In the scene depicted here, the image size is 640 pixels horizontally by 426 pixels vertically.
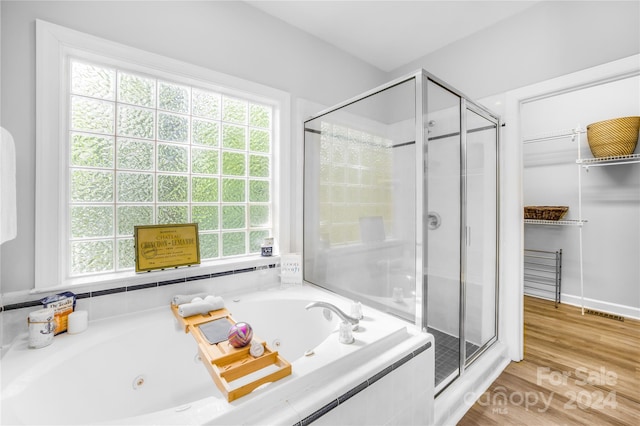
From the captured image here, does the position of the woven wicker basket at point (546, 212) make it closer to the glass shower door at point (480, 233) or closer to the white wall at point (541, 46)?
the glass shower door at point (480, 233)

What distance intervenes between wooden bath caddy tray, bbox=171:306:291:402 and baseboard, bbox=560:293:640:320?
3691 millimetres

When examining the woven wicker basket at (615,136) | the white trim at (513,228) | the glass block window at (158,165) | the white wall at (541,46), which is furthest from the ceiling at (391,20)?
the woven wicker basket at (615,136)

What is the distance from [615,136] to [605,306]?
5.79 ft

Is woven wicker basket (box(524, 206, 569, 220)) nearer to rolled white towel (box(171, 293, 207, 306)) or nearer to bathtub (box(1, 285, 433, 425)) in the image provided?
bathtub (box(1, 285, 433, 425))

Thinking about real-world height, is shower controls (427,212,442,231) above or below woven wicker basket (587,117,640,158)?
below

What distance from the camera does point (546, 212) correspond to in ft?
10.3

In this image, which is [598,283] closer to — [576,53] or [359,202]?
[576,53]

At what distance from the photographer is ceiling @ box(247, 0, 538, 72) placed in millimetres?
1937

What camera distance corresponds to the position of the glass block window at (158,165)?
1501 millimetres

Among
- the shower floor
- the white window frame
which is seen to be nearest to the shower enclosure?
the shower floor

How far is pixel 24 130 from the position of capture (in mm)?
1265

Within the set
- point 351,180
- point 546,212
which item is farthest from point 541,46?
point 546,212

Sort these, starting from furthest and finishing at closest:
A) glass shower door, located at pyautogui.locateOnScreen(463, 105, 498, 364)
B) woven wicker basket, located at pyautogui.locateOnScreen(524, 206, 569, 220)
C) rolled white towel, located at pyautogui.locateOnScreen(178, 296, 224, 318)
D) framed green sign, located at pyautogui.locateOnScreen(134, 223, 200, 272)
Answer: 1. woven wicker basket, located at pyautogui.locateOnScreen(524, 206, 569, 220)
2. glass shower door, located at pyautogui.locateOnScreen(463, 105, 498, 364)
3. framed green sign, located at pyautogui.locateOnScreen(134, 223, 200, 272)
4. rolled white towel, located at pyautogui.locateOnScreen(178, 296, 224, 318)

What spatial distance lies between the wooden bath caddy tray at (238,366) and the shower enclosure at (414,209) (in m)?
0.82
